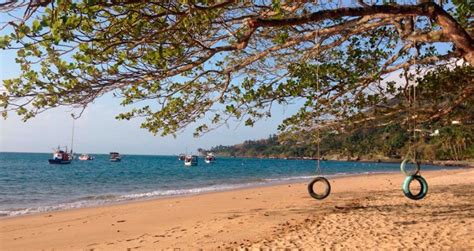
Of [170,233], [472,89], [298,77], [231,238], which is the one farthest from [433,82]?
[170,233]

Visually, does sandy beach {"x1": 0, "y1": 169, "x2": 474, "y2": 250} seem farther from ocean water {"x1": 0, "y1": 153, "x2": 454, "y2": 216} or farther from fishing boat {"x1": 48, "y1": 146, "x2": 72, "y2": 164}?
fishing boat {"x1": 48, "y1": 146, "x2": 72, "y2": 164}

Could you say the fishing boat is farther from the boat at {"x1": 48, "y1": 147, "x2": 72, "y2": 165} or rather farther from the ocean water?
the ocean water

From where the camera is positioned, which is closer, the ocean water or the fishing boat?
the ocean water

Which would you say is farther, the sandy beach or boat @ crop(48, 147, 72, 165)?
boat @ crop(48, 147, 72, 165)

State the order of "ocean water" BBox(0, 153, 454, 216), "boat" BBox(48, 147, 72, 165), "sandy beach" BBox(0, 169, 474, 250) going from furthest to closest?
"boat" BBox(48, 147, 72, 165)
"ocean water" BBox(0, 153, 454, 216)
"sandy beach" BBox(0, 169, 474, 250)

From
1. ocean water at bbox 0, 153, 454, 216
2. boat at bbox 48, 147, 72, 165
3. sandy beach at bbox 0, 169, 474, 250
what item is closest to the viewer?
sandy beach at bbox 0, 169, 474, 250

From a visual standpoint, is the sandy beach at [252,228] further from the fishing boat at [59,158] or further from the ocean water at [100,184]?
the fishing boat at [59,158]

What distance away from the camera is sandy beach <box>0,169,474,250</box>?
25.5ft

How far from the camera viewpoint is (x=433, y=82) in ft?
25.8

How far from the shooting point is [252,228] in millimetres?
10164

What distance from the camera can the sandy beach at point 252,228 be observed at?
25.5ft

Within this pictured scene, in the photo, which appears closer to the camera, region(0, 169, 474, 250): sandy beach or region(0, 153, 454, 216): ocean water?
region(0, 169, 474, 250): sandy beach

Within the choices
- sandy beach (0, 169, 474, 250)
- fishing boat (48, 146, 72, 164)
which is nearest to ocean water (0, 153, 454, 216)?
sandy beach (0, 169, 474, 250)

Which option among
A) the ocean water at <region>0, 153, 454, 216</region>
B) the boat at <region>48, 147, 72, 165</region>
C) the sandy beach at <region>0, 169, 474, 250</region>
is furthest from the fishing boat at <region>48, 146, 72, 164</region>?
the sandy beach at <region>0, 169, 474, 250</region>
